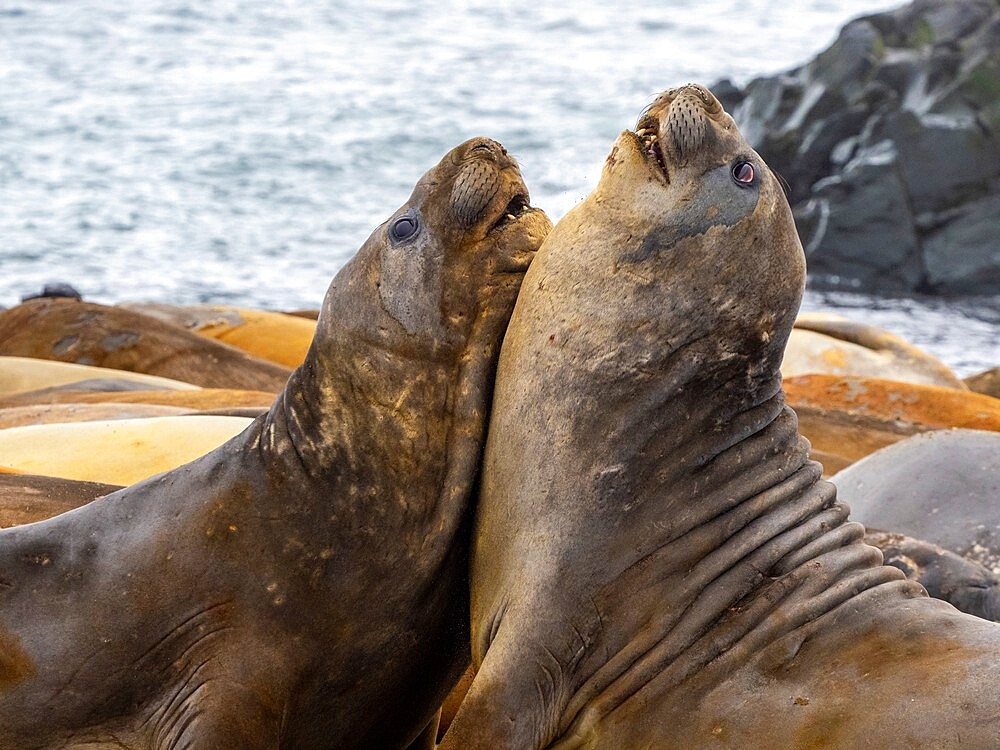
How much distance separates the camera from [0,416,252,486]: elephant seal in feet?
14.9

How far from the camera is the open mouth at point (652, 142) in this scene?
10.7 feet

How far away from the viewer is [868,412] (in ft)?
24.7

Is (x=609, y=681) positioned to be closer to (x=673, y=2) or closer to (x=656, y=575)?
(x=656, y=575)

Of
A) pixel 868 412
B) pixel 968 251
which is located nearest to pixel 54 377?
pixel 868 412

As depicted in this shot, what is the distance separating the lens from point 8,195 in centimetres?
2158

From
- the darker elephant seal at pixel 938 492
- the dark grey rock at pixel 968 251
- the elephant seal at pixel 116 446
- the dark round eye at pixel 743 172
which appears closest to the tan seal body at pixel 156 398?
the elephant seal at pixel 116 446

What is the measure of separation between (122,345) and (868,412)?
4.04 metres

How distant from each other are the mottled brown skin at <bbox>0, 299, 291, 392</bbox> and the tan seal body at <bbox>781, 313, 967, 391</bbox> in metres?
3.53

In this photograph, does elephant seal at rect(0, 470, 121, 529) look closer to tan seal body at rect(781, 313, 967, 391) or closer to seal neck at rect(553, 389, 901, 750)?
seal neck at rect(553, 389, 901, 750)

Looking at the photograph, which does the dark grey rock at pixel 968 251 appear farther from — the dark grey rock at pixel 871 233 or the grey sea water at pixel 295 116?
the grey sea water at pixel 295 116

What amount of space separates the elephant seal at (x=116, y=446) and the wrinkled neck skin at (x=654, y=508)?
1.64 meters

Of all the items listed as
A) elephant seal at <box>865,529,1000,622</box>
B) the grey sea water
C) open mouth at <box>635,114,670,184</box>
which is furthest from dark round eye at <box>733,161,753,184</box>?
the grey sea water

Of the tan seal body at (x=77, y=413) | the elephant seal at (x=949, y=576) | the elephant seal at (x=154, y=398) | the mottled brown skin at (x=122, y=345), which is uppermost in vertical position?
the elephant seal at (x=949, y=576)

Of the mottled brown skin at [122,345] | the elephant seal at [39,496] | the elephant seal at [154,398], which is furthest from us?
the mottled brown skin at [122,345]
